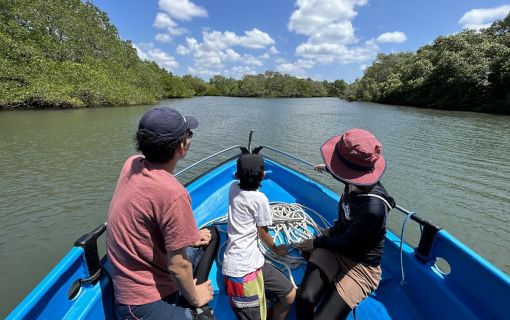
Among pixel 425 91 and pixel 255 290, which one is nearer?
pixel 255 290

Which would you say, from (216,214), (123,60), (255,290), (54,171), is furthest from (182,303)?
(123,60)

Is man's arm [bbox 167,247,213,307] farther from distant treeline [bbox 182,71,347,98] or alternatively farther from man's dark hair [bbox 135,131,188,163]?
distant treeline [bbox 182,71,347,98]

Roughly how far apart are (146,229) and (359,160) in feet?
4.20

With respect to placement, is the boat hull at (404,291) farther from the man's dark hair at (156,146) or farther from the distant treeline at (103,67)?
the distant treeline at (103,67)

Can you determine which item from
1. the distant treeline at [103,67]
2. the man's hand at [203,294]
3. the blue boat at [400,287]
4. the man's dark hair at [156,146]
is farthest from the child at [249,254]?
the distant treeline at [103,67]

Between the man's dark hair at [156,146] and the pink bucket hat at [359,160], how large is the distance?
104 cm

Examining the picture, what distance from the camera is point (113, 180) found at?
22.6 ft

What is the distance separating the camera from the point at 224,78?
9669 cm

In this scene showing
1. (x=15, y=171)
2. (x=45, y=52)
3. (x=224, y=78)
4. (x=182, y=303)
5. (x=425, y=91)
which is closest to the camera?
(x=182, y=303)

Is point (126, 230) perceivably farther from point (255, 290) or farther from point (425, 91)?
point (425, 91)

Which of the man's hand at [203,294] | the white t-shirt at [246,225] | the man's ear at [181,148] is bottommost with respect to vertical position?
the man's hand at [203,294]

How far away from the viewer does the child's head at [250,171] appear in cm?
180

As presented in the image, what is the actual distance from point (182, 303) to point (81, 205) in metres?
5.00

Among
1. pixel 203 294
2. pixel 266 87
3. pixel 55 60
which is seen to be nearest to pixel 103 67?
pixel 55 60
